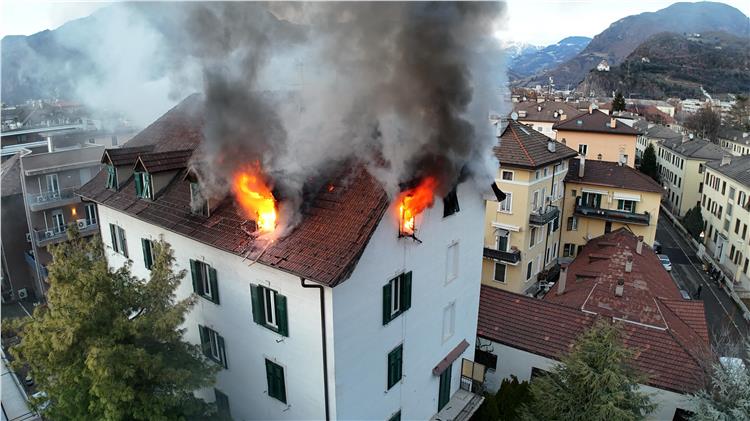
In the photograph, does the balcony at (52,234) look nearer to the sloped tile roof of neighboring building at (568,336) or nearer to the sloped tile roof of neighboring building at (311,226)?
the sloped tile roof of neighboring building at (311,226)

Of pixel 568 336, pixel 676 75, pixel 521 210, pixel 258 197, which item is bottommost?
pixel 568 336

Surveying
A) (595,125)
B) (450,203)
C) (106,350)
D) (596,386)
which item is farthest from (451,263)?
(595,125)

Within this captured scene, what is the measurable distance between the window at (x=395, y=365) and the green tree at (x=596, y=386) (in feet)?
14.4

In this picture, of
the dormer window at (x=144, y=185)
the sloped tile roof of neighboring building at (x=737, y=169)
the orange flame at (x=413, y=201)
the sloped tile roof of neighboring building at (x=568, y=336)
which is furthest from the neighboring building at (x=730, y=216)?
the dormer window at (x=144, y=185)

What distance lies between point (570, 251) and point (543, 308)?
19.1 meters

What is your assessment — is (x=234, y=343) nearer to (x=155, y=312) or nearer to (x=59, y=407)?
(x=155, y=312)

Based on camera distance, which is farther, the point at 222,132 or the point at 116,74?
the point at 116,74

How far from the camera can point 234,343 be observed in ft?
46.1

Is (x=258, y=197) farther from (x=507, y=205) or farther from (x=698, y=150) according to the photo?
(x=698, y=150)

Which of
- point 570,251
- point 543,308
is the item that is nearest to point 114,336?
point 543,308

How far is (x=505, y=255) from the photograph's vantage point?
29141 mm

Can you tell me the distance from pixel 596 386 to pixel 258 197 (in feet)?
35.4

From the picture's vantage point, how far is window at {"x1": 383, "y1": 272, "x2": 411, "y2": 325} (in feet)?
41.2

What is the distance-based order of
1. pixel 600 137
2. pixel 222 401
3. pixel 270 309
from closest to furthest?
pixel 270 309 → pixel 222 401 → pixel 600 137
